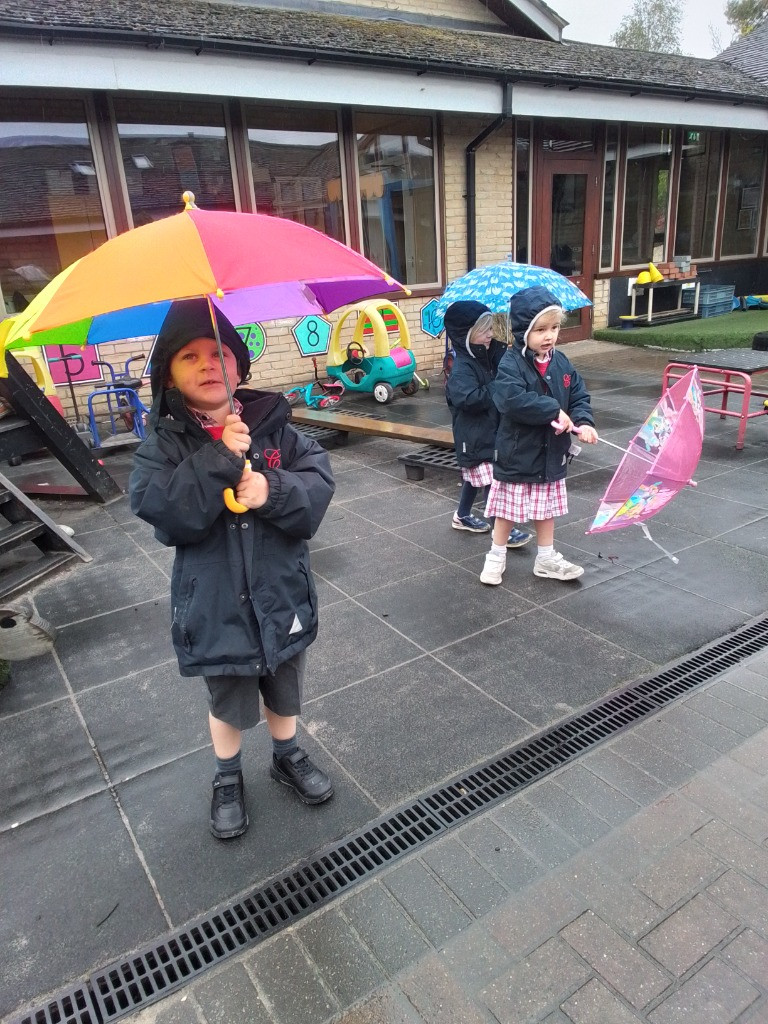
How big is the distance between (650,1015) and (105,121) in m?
9.53

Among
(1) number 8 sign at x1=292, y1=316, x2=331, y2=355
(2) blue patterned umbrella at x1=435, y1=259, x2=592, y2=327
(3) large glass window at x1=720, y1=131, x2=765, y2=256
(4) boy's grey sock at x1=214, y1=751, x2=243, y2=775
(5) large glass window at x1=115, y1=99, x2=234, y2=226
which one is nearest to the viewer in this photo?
(4) boy's grey sock at x1=214, y1=751, x2=243, y2=775

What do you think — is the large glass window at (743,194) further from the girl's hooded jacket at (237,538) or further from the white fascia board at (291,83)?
the girl's hooded jacket at (237,538)

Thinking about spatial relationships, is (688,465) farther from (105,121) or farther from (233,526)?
(105,121)

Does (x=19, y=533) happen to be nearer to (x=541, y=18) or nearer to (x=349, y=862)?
(x=349, y=862)

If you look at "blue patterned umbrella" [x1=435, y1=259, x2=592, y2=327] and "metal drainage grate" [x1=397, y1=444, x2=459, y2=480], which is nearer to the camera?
"blue patterned umbrella" [x1=435, y1=259, x2=592, y2=327]

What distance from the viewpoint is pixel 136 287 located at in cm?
163

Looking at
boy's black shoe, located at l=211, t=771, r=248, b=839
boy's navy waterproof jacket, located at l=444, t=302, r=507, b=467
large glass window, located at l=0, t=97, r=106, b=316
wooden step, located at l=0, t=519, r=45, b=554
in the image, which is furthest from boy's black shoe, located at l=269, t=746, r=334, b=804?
large glass window, located at l=0, t=97, r=106, b=316

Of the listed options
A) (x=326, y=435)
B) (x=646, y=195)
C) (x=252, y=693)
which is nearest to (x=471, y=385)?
(x=252, y=693)

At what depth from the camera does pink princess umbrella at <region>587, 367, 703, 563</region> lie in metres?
3.14

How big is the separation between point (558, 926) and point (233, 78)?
891cm

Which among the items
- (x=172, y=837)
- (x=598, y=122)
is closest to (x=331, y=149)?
(x=598, y=122)

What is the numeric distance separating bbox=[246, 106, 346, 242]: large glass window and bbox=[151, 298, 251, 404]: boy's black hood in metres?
8.37

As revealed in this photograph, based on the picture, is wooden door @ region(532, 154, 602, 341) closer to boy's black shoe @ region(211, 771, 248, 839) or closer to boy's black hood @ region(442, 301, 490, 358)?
boy's black hood @ region(442, 301, 490, 358)

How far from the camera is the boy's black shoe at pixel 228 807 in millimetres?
2316
